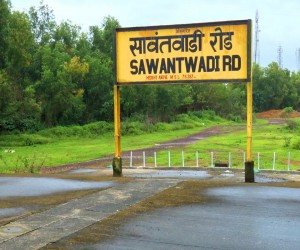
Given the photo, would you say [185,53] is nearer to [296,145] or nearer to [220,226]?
[220,226]

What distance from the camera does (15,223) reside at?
627 cm

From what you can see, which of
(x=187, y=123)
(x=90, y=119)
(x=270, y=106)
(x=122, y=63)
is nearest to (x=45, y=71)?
(x=90, y=119)

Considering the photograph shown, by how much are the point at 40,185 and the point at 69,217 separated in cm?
338

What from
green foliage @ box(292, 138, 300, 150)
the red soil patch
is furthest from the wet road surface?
the red soil patch

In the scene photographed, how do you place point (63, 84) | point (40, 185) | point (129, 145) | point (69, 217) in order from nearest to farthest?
point (69, 217), point (40, 185), point (129, 145), point (63, 84)

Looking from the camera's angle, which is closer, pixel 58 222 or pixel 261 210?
pixel 58 222

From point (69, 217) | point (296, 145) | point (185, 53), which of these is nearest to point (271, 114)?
point (296, 145)

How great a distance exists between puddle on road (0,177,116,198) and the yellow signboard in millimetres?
2906

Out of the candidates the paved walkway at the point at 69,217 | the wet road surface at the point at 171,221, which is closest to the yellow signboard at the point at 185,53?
the wet road surface at the point at 171,221

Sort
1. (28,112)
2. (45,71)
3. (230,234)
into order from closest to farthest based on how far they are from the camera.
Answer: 1. (230,234)
2. (28,112)
3. (45,71)

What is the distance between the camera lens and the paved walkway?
18.0ft

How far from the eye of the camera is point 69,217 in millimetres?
6582

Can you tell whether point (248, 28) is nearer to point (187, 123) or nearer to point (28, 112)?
point (28, 112)

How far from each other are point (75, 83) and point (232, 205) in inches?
1756
